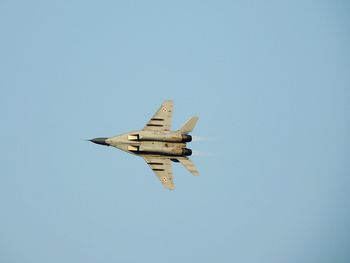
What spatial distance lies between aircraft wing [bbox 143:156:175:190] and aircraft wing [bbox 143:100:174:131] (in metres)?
3.74

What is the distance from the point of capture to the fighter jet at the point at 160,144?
78.9 meters

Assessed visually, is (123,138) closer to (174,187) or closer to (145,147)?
(145,147)

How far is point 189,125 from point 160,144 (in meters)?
4.19

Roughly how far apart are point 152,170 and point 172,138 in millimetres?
4928

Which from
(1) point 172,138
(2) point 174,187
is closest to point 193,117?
(1) point 172,138

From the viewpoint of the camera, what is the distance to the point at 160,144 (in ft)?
259

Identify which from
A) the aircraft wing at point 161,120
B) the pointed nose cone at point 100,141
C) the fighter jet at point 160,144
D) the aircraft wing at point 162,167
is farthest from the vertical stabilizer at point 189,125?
the pointed nose cone at point 100,141

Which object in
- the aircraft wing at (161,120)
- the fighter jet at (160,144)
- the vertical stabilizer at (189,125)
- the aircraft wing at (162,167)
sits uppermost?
the aircraft wing at (161,120)

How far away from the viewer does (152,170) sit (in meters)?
80.3

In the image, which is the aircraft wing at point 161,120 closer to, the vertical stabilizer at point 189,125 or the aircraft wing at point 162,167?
the vertical stabilizer at point 189,125

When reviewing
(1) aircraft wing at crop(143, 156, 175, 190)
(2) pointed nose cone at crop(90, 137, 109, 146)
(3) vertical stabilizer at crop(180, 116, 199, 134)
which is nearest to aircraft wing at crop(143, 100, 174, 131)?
(3) vertical stabilizer at crop(180, 116, 199, 134)

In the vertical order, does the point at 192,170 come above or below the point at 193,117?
below

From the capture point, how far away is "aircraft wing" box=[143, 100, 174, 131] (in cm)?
8088

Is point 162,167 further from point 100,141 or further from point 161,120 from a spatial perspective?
point 100,141
